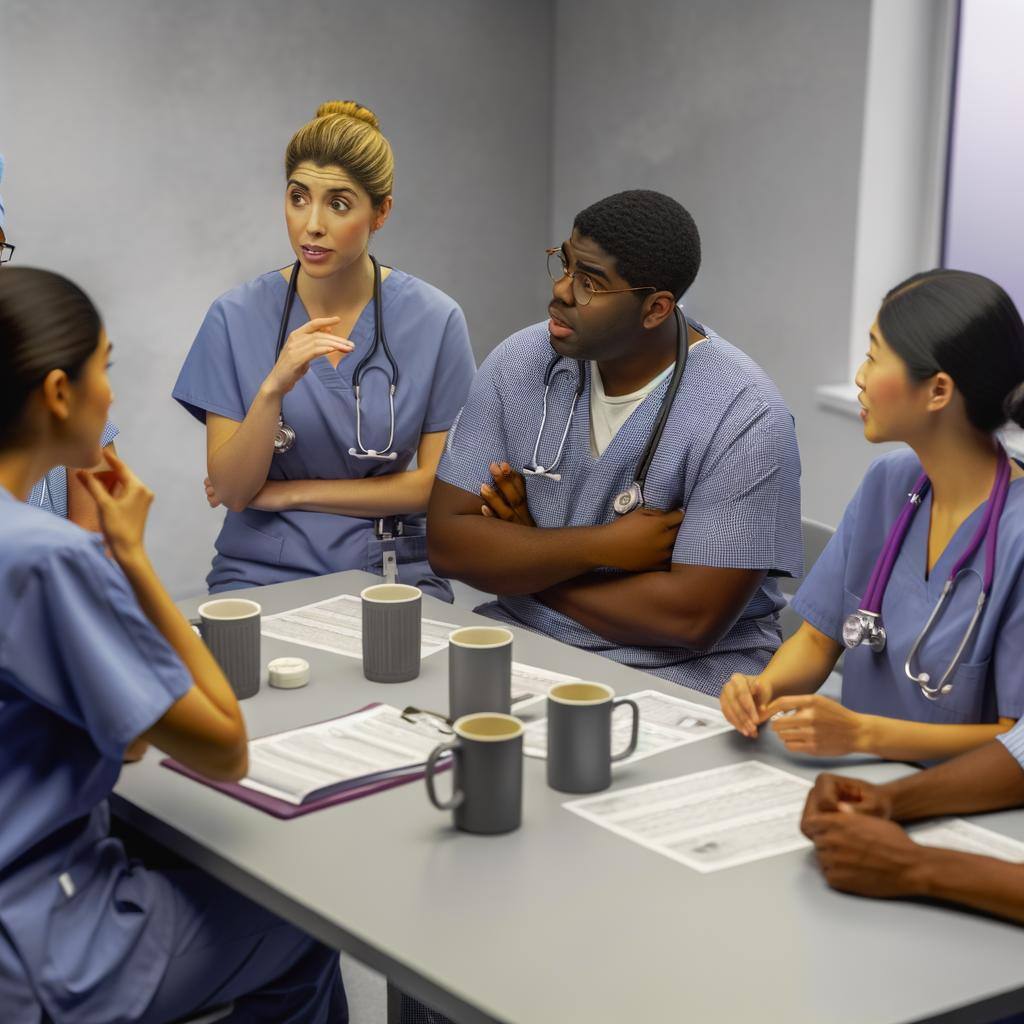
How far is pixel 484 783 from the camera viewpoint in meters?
1.43

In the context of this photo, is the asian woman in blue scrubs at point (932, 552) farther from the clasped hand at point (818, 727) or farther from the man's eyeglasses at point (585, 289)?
the man's eyeglasses at point (585, 289)

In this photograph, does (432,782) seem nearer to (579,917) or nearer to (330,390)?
(579,917)

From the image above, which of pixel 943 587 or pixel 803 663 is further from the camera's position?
pixel 803 663

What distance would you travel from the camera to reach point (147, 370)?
416 cm

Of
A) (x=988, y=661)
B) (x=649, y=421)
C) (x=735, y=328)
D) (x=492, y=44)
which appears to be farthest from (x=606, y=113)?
→ (x=988, y=661)

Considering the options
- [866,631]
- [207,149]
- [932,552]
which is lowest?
[866,631]

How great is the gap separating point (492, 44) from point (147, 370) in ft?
5.25

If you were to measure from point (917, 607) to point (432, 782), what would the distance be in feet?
2.28

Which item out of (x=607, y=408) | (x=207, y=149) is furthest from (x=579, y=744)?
(x=207, y=149)

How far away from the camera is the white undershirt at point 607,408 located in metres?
2.30

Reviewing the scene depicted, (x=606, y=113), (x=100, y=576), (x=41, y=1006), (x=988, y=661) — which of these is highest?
(x=606, y=113)

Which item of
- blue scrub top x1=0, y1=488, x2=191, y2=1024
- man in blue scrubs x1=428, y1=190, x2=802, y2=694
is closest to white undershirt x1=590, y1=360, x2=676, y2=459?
man in blue scrubs x1=428, y1=190, x2=802, y2=694

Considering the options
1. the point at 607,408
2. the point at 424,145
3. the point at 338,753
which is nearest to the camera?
the point at 338,753

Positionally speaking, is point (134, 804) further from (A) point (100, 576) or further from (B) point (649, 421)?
(B) point (649, 421)
